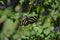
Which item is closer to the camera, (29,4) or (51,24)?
(51,24)

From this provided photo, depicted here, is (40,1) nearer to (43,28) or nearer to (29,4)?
(29,4)

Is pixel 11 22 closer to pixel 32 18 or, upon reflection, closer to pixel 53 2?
pixel 32 18

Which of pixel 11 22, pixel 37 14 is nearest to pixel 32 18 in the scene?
pixel 37 14

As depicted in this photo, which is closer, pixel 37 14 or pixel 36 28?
pixel 36 28

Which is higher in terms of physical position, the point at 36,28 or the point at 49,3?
the point at 49,3

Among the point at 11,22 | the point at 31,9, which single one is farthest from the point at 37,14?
the point at 11,22

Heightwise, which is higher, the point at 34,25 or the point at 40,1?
the point at 40,1
